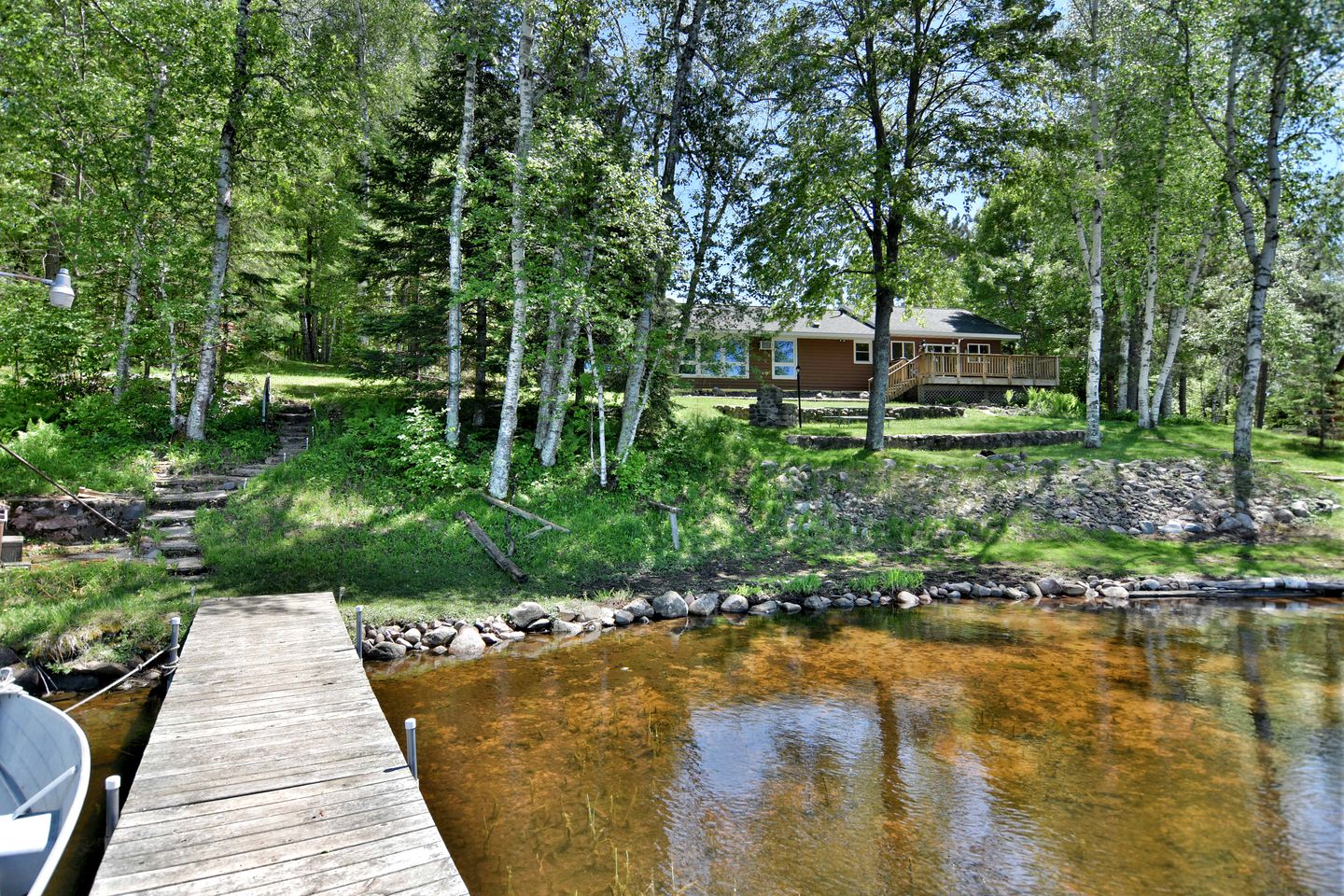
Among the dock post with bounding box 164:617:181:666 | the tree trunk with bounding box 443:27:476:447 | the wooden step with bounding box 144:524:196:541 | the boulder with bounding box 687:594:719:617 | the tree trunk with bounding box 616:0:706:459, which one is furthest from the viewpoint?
the tree trunk with bounding box 616:0:706:459

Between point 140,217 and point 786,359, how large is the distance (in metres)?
22.5

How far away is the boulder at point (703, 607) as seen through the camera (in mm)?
11227

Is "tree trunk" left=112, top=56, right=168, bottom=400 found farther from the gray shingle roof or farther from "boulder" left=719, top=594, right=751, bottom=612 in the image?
the gray shingle roof

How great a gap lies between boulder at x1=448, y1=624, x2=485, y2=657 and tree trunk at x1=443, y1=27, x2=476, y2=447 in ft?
17.5

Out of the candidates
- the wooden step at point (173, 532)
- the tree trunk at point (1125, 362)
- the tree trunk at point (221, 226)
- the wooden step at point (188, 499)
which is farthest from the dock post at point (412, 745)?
the tree trunk at point (1125, 362)

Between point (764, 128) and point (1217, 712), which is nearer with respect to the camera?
point (1217, 712)

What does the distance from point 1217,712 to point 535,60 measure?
1618 centimetres

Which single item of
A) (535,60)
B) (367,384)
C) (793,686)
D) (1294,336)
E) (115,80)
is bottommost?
(793,686)

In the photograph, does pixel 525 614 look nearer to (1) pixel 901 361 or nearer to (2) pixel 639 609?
(2) pixel 639 609

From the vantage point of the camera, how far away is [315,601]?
8984 millimetres

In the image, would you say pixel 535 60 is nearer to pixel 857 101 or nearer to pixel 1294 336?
pixel 857 101

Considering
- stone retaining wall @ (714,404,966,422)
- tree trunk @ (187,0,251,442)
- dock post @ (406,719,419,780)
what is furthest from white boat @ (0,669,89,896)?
stone retaining wall @ (714,404,966,422)

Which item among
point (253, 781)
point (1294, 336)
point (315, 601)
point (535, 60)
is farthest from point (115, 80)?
point (1294, 336)

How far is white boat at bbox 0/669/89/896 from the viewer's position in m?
3.65
